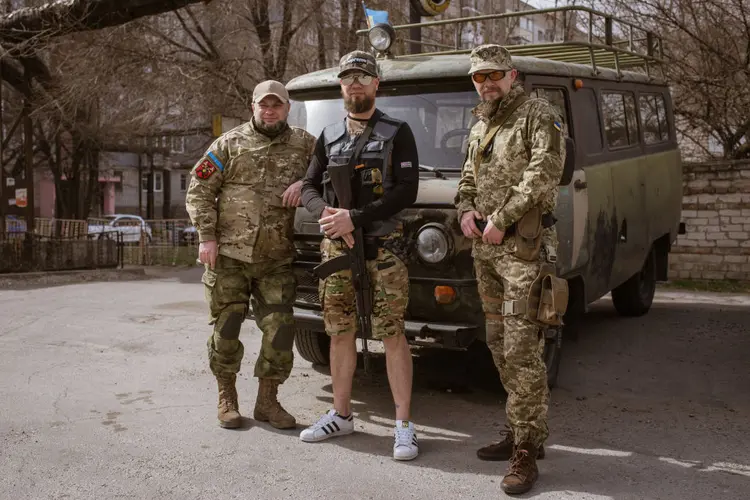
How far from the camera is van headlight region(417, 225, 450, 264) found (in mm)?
5180

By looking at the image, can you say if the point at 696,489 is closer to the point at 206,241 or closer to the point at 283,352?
the point at 283,352

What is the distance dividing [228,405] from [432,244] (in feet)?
5.15

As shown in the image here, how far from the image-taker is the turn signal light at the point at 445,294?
520 cm

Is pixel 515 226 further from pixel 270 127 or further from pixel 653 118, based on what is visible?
pixel 653 118

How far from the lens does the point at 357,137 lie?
15.7ft

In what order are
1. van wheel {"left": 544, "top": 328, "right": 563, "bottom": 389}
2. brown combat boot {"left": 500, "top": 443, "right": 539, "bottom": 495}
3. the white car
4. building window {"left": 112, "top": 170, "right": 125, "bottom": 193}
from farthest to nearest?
1. building window {"left": 112, "top": 170, "right": 125, "bottom": 193}
2. the white car
3. van wheel {"left": 544, "top": 328, "right": 563, "bottom": 389}
4. brown combat boot {"left": 500, "top": 443, "right": 539, "bottom": 495}

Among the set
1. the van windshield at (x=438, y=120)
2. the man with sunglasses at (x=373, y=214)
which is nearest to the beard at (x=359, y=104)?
the man with sunglasses at (x=373, y=214)

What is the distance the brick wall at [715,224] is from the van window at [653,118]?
4.04 meters

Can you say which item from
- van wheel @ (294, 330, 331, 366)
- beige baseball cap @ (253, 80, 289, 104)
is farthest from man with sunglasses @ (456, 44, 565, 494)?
van wheel @ (294, 330, 331, 366)

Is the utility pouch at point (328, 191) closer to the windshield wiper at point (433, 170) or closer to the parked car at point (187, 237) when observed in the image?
the windshield wiper at point (433, 170)

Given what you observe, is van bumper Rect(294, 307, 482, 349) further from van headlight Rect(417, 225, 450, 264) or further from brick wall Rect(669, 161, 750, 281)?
brick wall Rect(669, 161, 750, 281)

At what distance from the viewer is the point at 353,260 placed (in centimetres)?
470

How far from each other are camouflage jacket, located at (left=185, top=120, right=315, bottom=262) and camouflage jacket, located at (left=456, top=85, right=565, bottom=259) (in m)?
1.20

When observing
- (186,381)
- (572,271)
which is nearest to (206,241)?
(186,381)
